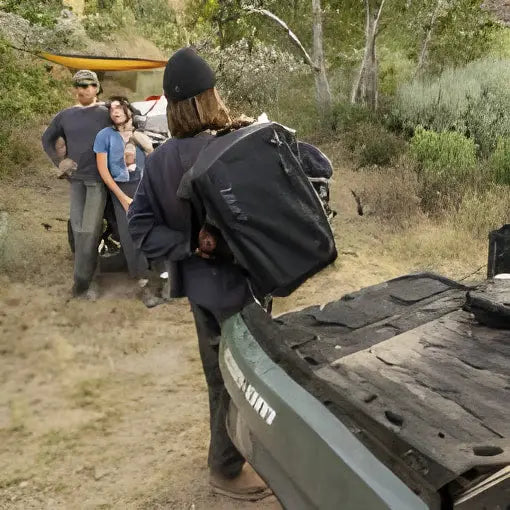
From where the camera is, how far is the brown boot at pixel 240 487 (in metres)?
3.10

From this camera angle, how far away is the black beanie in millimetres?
2539

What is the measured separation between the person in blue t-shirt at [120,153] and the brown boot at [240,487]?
2.55m

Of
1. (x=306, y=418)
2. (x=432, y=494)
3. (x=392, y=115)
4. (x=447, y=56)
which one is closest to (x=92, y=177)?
(x=306, y=418)

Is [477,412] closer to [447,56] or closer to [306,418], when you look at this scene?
[306,418]

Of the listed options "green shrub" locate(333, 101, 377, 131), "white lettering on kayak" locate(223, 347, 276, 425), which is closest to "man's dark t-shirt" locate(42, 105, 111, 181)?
"white lettering on kayak" locate(223, 347, 276, 425)

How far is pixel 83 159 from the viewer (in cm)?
548

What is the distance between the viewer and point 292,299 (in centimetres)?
584

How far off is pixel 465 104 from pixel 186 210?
890cm

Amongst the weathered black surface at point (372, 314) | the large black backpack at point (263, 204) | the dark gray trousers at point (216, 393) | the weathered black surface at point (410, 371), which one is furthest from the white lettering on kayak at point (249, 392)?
the dark gray trousers at point (216, 393)

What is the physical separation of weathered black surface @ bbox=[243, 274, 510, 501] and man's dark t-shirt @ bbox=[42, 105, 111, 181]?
136 inches

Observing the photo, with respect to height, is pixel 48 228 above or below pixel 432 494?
below

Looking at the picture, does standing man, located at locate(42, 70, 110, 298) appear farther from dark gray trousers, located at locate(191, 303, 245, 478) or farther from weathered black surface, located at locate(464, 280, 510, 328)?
weathered black surface, located at locate(464, 280, 510, 328)

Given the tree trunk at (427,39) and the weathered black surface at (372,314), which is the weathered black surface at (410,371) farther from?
the tree trunk at (427,39)

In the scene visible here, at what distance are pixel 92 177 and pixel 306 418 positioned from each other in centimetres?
421
